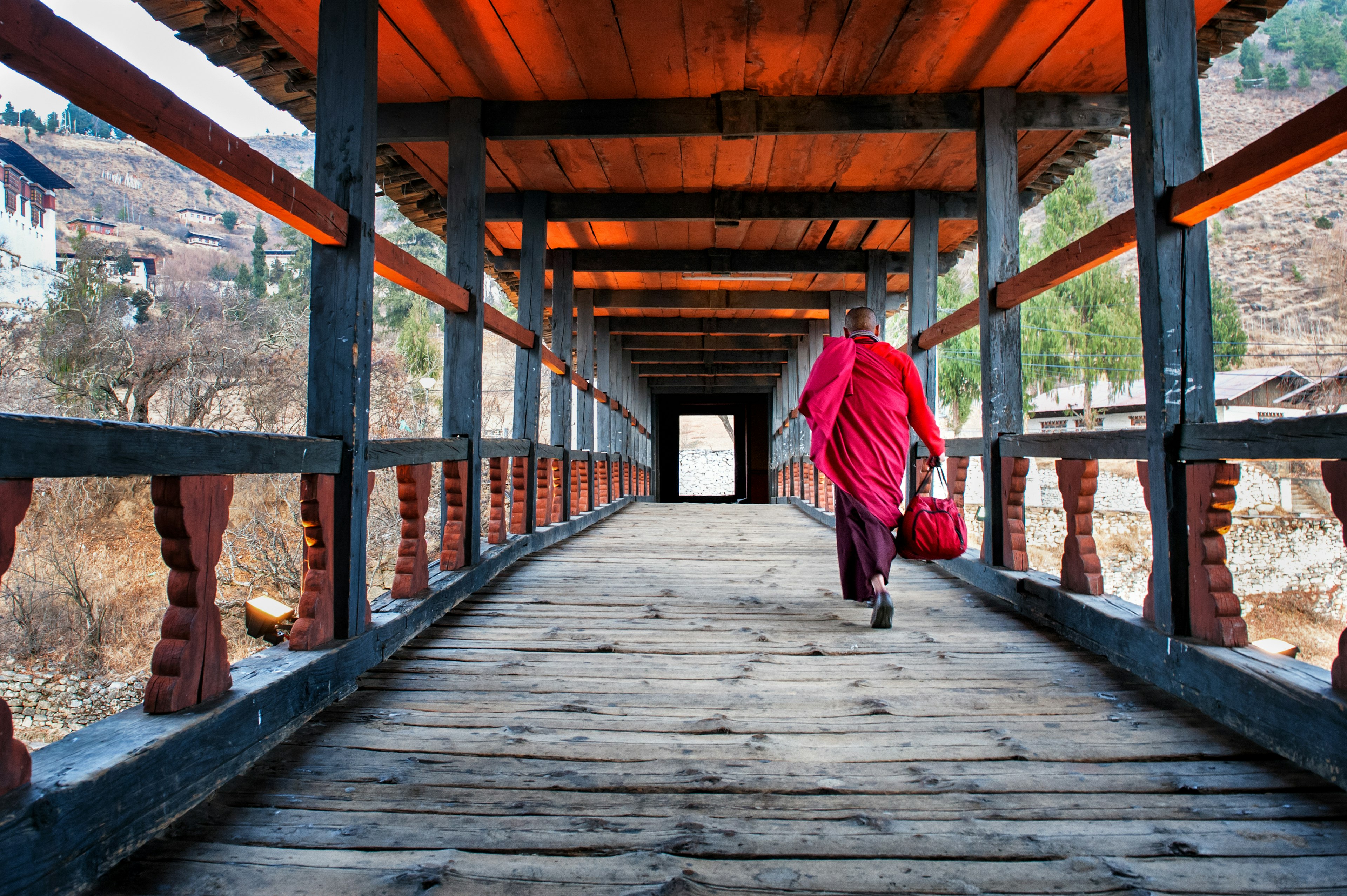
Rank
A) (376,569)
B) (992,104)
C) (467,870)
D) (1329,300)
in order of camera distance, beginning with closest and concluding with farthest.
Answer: (467,870)
(992,104)
(376,569)
(1329,300)

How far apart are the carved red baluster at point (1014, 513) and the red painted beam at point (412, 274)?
9.60ft

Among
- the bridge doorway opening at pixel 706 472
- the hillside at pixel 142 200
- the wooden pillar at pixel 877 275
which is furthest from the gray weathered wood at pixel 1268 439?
the hillside at pixel 142 200

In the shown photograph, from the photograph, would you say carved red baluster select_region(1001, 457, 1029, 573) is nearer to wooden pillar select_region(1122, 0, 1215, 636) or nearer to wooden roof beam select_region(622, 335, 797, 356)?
wooden pillar select_region(1122, 0, 1215, 636)

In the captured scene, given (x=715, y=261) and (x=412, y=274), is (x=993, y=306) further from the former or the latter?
(x=715, y=261)

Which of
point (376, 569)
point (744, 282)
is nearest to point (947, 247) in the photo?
point (744, 282)

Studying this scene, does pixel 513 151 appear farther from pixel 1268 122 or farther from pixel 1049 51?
pixel 1268 122

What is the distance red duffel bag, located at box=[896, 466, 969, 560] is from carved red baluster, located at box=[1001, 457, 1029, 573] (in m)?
0.57

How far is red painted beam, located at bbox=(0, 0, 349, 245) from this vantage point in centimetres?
126

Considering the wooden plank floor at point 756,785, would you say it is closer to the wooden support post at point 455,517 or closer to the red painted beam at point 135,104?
the wooden support post at point 455,517

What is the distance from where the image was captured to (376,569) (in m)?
16.2

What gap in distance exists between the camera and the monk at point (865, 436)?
3330 mm

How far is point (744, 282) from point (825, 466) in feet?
19.2

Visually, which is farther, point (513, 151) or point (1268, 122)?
point (1268, 122)

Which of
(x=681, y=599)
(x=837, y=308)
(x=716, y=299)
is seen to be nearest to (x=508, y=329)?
(x=681, y=599)
